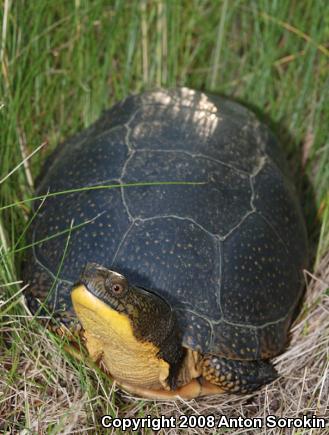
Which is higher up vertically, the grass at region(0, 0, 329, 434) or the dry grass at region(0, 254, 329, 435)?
the grass at region(0, 0, 329, 434)

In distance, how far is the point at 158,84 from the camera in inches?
145

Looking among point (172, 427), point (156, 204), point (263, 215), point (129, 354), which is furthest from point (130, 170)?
point (172, 427)

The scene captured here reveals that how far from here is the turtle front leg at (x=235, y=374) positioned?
8.39ft

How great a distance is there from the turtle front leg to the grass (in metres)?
0.06

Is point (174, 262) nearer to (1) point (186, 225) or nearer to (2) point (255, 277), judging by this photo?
(1) point (186, 225)

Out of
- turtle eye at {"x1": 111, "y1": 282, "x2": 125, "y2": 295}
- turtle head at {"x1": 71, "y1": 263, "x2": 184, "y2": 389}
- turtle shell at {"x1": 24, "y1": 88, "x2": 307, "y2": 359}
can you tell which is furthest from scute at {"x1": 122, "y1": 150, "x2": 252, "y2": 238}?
turtle eye at {"x1": 111, "y1": 282, "x2": 125, "y2": 295}

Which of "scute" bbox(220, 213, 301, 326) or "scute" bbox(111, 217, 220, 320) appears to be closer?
"scute" bbox(111, 217, 220, 320)

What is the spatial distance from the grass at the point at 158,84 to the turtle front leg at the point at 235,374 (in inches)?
2.4

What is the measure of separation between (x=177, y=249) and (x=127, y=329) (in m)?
0.49

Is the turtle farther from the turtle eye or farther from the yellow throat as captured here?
the turtle eye

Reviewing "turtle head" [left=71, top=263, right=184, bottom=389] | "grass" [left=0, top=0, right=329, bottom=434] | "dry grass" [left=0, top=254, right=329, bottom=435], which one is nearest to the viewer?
"turtle head" [left=71, top=263, right=184, bottom=389]

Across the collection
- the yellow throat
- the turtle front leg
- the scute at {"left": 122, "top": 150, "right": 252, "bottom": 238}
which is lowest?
the turtle front leg

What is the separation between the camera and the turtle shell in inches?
98.7

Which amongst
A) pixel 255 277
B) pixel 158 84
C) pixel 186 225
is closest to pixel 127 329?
pixel 186 225
